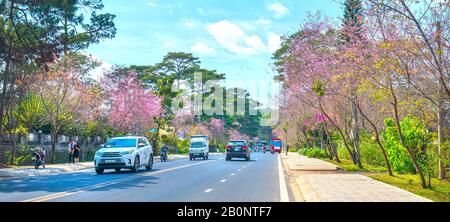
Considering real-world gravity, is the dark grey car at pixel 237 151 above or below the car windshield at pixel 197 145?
below

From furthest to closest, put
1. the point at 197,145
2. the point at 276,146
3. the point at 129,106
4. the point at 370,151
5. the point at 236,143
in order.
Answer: the point at 276,146, the point at 129,106, the point at 197,145, the point at 236,143, the point at 370,151

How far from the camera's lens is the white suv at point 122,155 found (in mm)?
25281

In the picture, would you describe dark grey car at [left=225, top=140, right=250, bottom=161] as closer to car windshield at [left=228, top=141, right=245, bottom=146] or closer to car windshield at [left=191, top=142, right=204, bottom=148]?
car windshield at [left=228, top=141, right=245, bottom=146]

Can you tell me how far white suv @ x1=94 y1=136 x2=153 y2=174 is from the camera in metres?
25.3

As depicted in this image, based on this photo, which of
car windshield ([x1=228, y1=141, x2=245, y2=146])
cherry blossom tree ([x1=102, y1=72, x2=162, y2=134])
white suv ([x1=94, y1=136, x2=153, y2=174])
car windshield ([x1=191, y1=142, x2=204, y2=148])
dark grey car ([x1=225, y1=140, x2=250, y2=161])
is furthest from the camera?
cherry blossom tree ([x1=102, y1=72, x2=162, y2=134])

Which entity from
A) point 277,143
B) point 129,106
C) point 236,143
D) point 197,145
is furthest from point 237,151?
point 277,143

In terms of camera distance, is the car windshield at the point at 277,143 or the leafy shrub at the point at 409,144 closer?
the leafy shrub at the point at 409,144

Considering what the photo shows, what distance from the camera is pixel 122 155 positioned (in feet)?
83.2

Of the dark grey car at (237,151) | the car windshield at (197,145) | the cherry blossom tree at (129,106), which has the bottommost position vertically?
the dark grey car at (237,151)

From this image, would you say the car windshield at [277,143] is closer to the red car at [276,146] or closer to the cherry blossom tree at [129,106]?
the red car at [276,146]

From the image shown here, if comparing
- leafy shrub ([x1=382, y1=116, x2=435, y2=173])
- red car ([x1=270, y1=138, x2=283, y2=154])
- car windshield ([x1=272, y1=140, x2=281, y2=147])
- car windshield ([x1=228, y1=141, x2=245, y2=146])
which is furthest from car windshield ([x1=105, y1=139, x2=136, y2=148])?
car windshield ([x1=272, y1=140, x2=281, y2=147])

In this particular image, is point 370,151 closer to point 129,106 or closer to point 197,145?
point 197,145

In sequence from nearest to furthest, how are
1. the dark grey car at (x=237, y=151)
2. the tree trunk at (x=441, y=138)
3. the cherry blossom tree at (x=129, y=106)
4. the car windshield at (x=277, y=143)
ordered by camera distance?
the tree trunk at (x=441, y=138) → the dark grey car at (x=237, y=151) → the cherry blossom tree at (x=129, y=106) → the car windshield at (x=277, y=143)

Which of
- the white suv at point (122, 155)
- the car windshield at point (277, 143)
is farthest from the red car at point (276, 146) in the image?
the white suv at point (122, 155)
